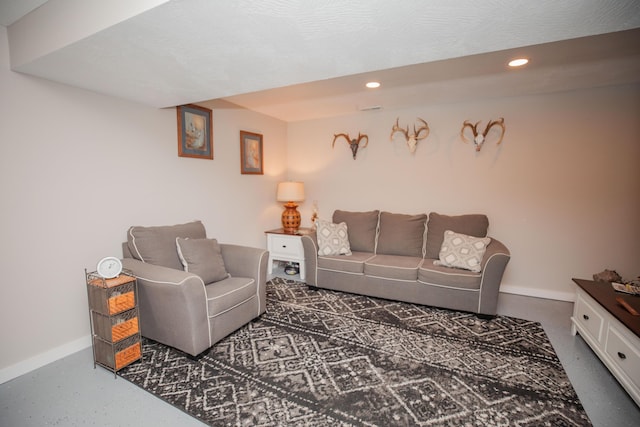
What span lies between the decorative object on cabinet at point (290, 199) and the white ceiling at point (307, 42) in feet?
5.98

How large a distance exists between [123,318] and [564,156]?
14.8 feet

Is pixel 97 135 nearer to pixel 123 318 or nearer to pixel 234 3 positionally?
pixel 123 318

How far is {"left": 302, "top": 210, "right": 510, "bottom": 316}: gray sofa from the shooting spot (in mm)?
2854

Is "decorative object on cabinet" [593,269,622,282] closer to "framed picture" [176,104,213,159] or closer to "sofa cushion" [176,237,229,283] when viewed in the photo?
"sofa cushion" [176,237,229,283]

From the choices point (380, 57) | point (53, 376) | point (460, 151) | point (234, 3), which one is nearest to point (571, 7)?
point (380, 57)


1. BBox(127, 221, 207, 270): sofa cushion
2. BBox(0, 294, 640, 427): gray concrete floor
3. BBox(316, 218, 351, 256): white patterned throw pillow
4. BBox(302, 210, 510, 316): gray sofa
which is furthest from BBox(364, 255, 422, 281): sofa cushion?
BBox(127, 221, 207, 270): sofa cushion

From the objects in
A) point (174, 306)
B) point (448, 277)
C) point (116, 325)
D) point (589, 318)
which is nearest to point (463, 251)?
point (448, 277)

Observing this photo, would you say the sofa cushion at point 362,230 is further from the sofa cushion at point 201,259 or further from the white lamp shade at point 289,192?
the sofa cushion at point 201,259

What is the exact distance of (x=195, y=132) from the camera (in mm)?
3197

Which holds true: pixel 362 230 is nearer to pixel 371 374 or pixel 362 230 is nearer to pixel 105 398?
pixel 371 374

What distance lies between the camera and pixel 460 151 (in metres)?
3.71

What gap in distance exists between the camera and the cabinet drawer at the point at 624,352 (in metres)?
1.71

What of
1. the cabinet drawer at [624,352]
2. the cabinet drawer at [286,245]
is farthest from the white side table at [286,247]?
the cabinet drawer at [624,352]

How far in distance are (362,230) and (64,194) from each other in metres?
3.01
